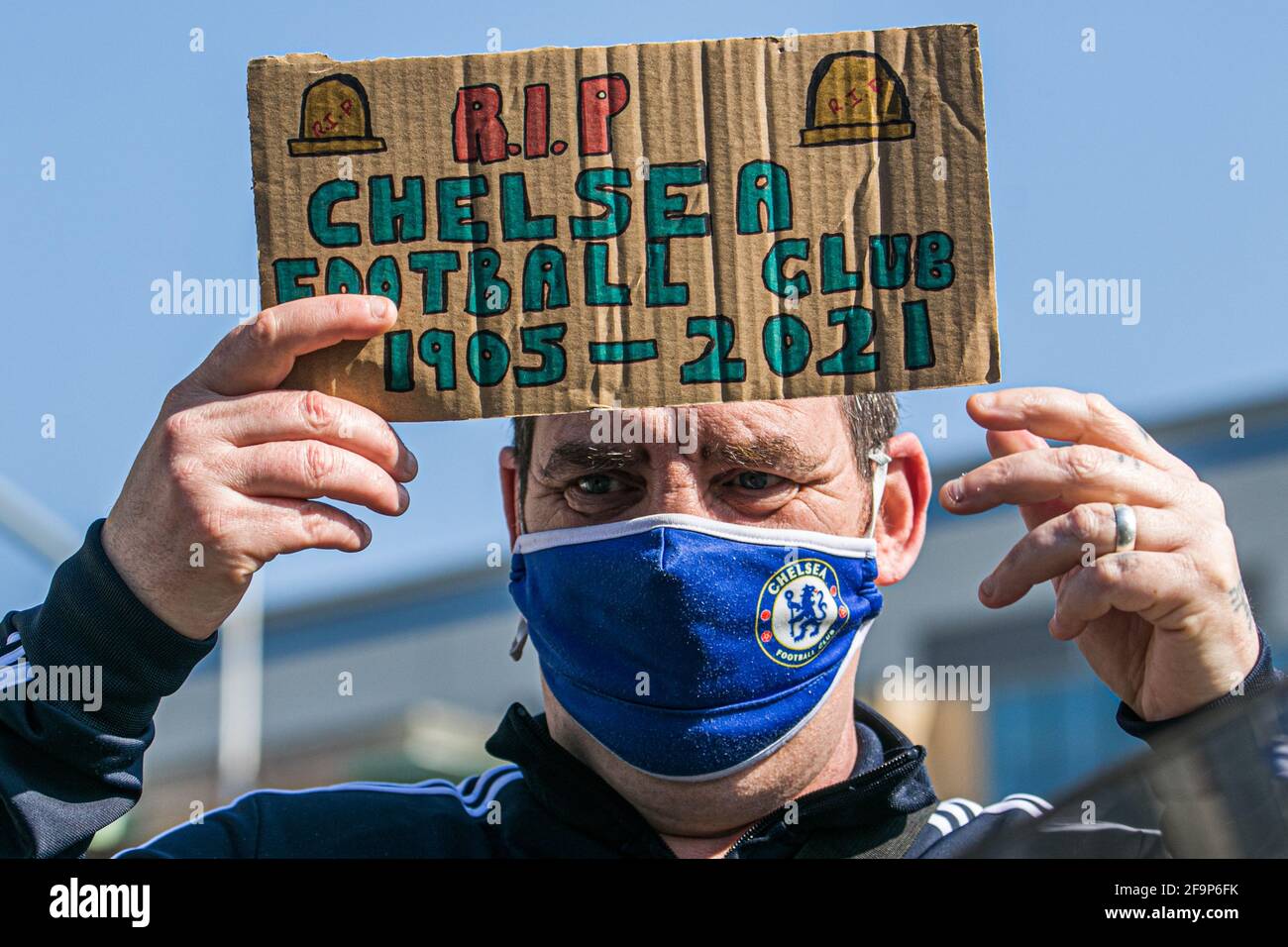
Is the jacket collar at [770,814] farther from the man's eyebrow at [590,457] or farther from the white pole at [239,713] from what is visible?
the white pole at [239,713]

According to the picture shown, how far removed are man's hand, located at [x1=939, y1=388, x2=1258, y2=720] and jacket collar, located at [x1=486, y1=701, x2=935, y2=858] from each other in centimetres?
56

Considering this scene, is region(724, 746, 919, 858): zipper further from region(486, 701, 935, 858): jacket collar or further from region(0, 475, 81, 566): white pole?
region(0, 475, 81, 566): white pole

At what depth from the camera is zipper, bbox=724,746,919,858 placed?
293 centimetres

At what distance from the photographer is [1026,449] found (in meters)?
2.69

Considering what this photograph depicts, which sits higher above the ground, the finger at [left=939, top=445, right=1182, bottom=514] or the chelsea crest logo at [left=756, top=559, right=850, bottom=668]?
the finger at [left=939, top=445, right=1182, bottom=514]

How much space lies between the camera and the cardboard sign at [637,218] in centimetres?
252

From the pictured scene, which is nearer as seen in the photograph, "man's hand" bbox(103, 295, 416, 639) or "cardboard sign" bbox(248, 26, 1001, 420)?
"man's hand" bbox(103, 295, 416, 639)

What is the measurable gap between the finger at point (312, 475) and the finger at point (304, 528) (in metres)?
0.02

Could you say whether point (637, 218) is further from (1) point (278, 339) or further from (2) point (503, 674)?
(2) point (503, 674)

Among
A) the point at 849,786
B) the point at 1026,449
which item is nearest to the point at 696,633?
the point at 849,786

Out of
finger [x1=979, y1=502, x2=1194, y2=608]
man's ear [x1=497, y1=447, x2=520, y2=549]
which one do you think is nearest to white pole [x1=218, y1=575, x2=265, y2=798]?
man's ear [x1=497, y1=447, x2=520, y2=549]

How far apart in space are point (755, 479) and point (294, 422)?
40.8 inches

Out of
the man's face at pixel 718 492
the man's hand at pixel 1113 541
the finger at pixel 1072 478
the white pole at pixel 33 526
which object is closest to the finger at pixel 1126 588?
the man's hand at pixel 1113 541

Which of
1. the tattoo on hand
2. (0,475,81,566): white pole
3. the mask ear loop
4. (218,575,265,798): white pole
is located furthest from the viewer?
(218,575,265,798): white pole
